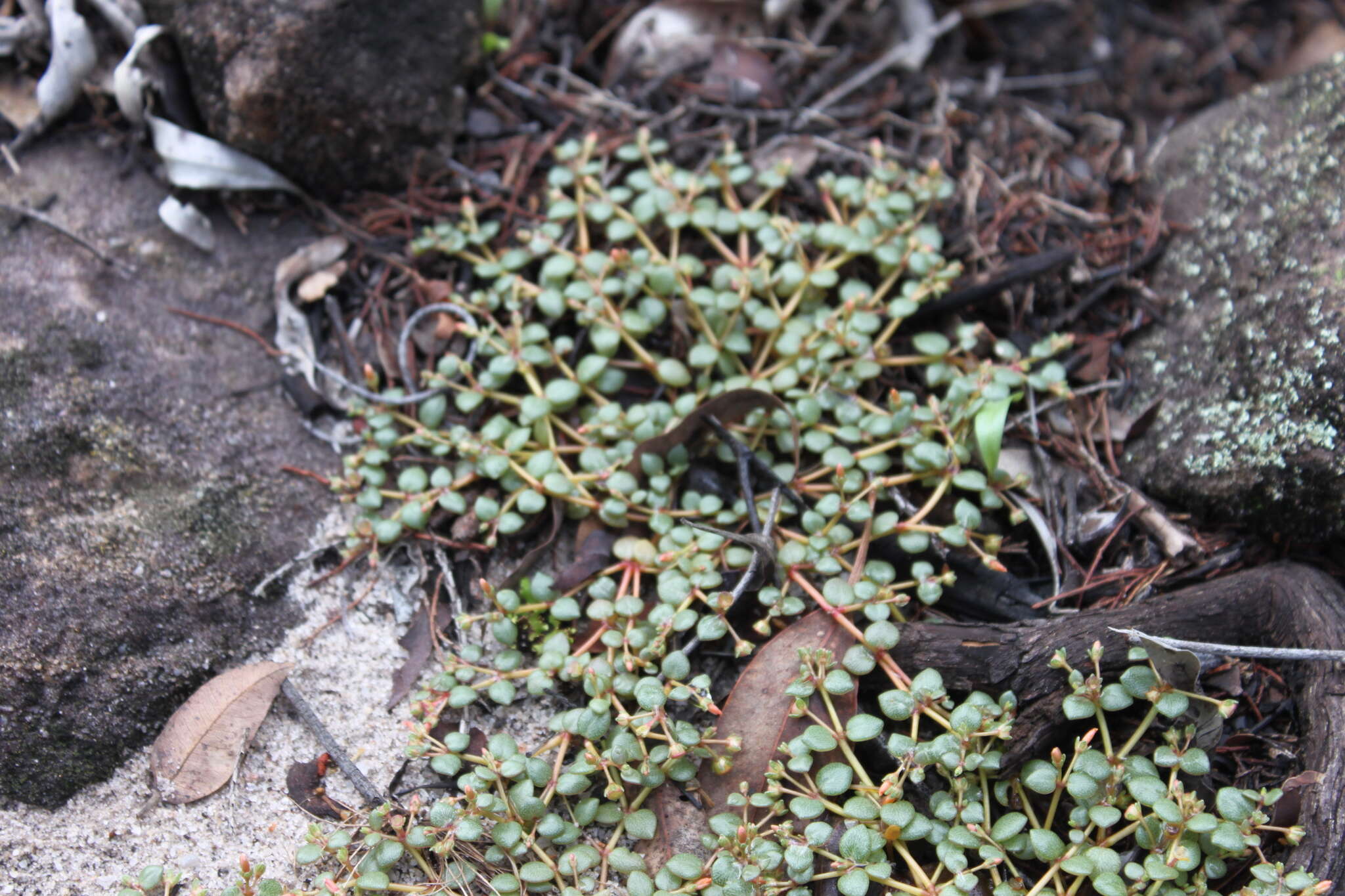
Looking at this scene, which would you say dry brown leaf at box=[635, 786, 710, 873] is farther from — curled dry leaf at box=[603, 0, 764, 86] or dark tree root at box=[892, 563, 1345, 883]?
curled dry leaf at box=[603, 0, 764, 86]

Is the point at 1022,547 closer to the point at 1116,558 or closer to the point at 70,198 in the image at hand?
the point at 1116,558

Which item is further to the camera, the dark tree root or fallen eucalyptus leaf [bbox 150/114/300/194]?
fallen eucalyptus leaf [bbox 150/114/300/194]

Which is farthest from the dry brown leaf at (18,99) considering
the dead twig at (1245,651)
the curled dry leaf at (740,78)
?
the dead twig at (1245,651)

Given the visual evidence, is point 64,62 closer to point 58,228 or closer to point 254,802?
point 58,228

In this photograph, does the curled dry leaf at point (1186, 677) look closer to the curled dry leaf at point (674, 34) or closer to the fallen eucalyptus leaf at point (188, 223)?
the curled dry leaf at point (674, 34)

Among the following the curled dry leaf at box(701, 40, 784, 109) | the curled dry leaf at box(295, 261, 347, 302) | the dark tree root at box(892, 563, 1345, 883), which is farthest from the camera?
the curled dry leaf at box(701, 40, 784, 109)

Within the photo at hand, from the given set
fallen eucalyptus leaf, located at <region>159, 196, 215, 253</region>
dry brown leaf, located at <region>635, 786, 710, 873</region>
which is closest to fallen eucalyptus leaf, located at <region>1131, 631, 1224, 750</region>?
dry brown leaf, located at <region>635, 786, 710, 873</region>

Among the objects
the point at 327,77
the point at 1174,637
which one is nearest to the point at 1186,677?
the point at 1174,637
